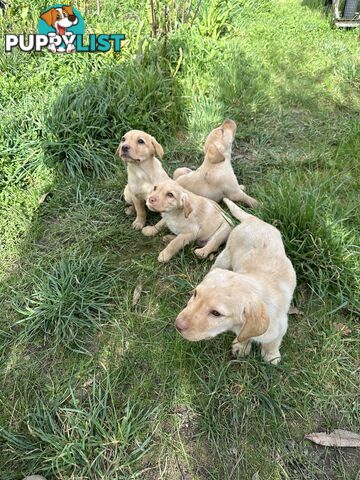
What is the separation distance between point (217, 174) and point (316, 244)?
1.29m

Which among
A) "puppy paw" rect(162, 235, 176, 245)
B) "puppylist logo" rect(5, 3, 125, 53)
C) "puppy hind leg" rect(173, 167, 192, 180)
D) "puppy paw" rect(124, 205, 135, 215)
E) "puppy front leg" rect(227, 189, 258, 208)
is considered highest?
"puppylist logo" rect(5, 3, 125, 53)

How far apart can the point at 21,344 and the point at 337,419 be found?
8.41 ft

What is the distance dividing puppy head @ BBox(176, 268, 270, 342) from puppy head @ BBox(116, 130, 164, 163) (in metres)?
1.80

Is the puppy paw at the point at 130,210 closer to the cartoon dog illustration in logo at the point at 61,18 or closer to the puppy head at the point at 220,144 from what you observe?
the puppy head at the point at 220,144

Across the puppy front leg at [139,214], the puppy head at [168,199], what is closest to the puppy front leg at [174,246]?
the puppy head at [168,199]

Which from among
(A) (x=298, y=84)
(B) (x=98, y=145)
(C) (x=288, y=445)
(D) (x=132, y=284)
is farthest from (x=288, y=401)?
(A) (x=298, y=84)

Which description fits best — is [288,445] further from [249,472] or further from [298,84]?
[298,84]

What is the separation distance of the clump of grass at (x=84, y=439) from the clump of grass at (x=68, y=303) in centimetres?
53

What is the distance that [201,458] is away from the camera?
2498mm

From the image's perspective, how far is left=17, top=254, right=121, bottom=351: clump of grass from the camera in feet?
10.1

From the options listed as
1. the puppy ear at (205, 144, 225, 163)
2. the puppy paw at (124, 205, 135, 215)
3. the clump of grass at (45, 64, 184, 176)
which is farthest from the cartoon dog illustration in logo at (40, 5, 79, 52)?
the puppy ear at (205, 144, 225, 163)

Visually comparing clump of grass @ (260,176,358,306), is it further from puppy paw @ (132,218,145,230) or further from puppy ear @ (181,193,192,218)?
puppy paw @ (132,218,145,230)

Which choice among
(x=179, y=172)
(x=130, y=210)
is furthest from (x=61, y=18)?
(x=130, y=210)

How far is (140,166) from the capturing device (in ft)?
12.1
